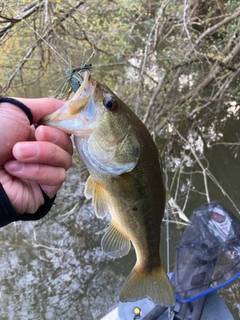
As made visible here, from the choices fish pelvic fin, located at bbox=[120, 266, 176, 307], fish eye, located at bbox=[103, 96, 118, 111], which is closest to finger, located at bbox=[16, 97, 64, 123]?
fish eye, located at bbox=[103, 96, 118, 111]

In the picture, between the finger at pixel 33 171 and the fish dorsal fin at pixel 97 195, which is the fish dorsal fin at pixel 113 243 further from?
the finger at pixel 33 171

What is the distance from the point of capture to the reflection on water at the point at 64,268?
430 cm

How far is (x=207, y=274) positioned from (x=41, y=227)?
9.63 feet

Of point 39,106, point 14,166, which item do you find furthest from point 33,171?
point 39,106

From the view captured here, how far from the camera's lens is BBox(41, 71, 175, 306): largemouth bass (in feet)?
4.25

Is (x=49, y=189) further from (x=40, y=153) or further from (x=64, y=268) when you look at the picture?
(x=64, y=268)

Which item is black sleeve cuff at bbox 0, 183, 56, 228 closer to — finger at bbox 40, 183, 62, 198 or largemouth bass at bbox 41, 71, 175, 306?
finger at bbox 40, 183, 62, 198

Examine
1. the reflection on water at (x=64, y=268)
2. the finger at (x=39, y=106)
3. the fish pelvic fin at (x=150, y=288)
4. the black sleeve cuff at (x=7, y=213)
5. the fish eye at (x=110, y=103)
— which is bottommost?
the reflection on water at (x=64, y=268)

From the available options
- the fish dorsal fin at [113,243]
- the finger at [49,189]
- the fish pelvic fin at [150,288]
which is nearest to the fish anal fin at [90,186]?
the finger at [49,189]

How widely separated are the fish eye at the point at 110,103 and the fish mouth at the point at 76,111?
0.20 feet

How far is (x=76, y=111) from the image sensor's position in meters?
1.26

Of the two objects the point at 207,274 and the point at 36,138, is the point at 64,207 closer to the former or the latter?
the point at 207,274

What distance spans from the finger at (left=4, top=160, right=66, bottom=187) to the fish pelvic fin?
775 mm

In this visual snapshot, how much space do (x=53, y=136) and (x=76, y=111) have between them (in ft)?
0.45
